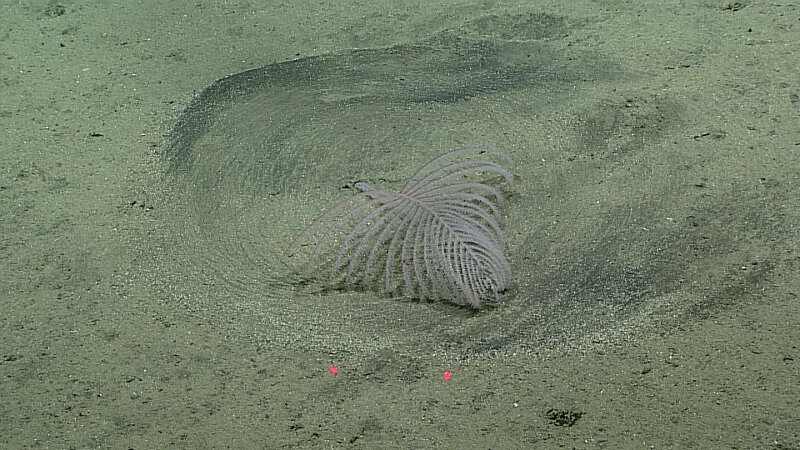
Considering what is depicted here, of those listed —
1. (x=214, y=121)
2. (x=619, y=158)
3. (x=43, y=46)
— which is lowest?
(x=619, y=158)

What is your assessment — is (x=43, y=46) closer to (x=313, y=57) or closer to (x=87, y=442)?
(x=313, y=57)

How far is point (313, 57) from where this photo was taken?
2006mm

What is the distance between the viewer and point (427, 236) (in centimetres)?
154

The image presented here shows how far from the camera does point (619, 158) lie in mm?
1668

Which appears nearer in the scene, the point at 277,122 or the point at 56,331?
the point at 56,331

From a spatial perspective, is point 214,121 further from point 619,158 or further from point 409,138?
point 619,158

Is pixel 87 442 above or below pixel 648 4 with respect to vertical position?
below

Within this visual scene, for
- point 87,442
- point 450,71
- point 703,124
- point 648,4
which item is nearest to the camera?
→ point 87,442

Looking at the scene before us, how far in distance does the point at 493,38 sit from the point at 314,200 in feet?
2.29

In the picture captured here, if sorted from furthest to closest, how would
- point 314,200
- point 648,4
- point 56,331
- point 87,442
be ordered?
1. point 648,4
2. point 314,200
3. point 56,331
4. point 87,442

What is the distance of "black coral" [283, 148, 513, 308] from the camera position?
4.83ft

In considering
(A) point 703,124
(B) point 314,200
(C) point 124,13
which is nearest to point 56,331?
(B) point 314,200

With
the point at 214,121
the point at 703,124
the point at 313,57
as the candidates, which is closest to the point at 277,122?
the point at 214,121

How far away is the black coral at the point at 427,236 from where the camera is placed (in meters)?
1.47
